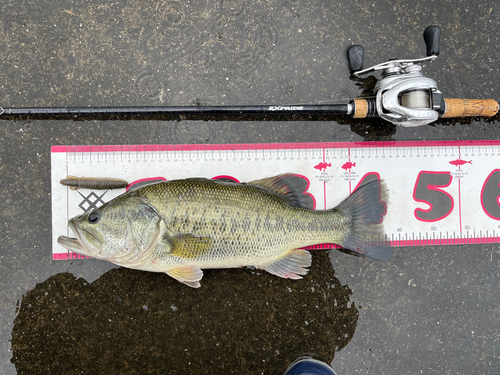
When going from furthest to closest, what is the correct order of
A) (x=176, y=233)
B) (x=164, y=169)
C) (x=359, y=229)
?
(x=164, y=169) → (x=359, y=229) → (x=176, y=233)

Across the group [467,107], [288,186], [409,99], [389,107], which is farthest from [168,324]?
[467,107]

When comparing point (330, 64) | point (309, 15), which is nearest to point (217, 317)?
point (330, 64)

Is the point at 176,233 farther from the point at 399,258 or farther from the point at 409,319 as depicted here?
the point at 409,319

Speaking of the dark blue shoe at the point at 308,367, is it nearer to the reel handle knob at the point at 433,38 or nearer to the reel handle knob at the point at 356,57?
the reel handle knob at the point at 356,57

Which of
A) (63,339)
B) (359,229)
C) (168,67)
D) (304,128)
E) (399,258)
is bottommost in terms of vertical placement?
(63,339)

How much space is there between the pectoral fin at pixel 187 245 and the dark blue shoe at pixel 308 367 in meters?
1.32

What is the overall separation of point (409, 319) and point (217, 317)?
66.9 inches

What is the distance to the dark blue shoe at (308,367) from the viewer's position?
2.52m

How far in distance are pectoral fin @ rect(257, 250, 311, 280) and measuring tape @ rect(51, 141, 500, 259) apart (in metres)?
0.49

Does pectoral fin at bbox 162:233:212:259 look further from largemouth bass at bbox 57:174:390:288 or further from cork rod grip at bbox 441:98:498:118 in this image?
cork rod grip at bbox 441:98:498:118

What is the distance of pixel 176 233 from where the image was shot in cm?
212

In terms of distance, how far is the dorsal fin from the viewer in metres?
2.36

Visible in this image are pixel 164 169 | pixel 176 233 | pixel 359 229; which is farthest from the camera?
pixel 164 169

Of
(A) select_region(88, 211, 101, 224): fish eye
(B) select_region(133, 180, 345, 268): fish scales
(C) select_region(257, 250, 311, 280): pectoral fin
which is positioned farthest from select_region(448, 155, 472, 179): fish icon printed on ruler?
(A) select_region(88, 211, 101, 224): fish eye
